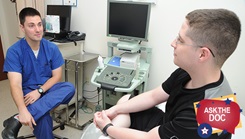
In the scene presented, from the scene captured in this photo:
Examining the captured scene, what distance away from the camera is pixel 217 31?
2.17 ft

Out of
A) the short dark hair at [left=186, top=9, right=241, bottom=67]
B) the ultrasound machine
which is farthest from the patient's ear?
the ultrasound machine

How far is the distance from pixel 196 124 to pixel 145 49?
1207mm

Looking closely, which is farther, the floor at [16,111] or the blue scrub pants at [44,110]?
the floor at [16,111]

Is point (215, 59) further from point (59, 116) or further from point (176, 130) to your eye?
point (59, 116)

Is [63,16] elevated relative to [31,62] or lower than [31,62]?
elevated

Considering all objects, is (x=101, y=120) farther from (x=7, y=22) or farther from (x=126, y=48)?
(x=7, y=22)

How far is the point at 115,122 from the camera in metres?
1.00

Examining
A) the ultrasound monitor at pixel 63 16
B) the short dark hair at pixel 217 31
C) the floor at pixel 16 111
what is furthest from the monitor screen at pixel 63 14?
the short dark hair at pixel 217 31

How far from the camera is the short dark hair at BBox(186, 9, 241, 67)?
664 millimetres

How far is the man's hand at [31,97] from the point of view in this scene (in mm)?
1452

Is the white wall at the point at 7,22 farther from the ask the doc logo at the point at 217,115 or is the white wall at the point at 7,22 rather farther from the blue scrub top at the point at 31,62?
the ask the doc logo at the point at 217,115

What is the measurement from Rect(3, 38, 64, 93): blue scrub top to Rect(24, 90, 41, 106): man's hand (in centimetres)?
11

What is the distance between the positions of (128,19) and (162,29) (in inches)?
15.1

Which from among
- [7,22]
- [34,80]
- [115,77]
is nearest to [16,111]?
[34,80]
